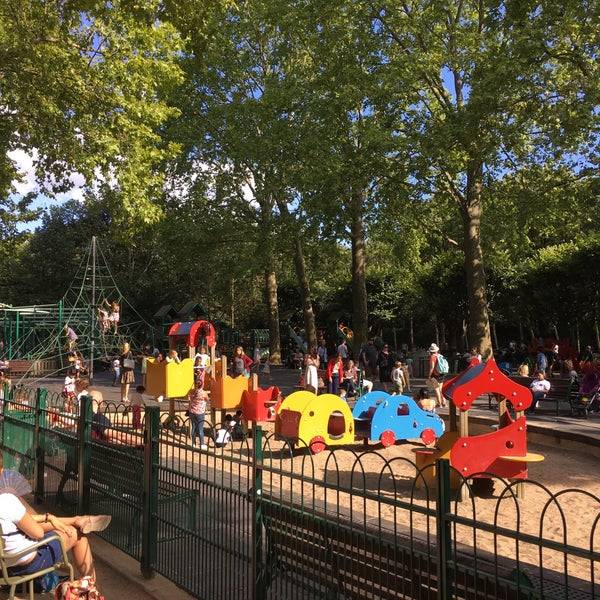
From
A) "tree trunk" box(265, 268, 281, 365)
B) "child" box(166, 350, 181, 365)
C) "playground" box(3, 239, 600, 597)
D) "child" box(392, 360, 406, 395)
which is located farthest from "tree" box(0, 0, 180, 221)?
"tree trunk" box(265, 268, 281, 365)

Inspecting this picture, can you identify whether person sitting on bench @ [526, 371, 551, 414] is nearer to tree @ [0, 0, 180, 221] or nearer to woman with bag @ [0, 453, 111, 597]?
tree @ [0, 0, 180, 221]

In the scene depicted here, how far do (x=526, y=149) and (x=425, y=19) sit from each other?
537 centimetres

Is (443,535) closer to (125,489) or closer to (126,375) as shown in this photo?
(125,489)

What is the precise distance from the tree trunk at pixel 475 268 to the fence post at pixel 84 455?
15.7 meters

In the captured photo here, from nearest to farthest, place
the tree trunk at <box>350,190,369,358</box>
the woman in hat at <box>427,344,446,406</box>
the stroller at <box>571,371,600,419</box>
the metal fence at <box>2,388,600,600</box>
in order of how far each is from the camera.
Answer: the metal fence at <box>2,388,600,600</box>, the stroller at <box>571,371,600,419</box>, the woman in hat at <box>427,344,446,406</box>, the tree trunk at <box>350,190,369,358</box>

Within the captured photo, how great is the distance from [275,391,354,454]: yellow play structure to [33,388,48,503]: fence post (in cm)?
416

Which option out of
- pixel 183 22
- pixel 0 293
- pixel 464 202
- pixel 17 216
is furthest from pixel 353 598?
pixel 0 293

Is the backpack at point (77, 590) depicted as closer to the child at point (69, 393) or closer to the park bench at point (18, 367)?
the child at point (69, 393)

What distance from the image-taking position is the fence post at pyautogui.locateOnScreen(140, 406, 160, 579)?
561 centimetres

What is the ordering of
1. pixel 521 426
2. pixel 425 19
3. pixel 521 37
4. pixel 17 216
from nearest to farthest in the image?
pixel 521 426 → pixel 521 37 → pixel 425 19 → pixel 17 216

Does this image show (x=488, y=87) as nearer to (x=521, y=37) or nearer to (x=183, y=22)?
(x=521, y=37)

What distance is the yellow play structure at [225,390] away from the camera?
1454 cm

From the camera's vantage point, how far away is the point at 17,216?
3203 centimetres

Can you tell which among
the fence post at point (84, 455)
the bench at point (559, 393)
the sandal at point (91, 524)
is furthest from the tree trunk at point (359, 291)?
the sandal at point (91, 524)
